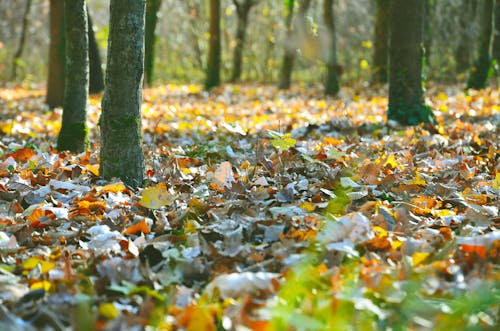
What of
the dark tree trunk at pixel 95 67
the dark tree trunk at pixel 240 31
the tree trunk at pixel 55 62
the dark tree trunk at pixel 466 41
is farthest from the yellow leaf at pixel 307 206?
the dark tree trunk at pixel 240 31

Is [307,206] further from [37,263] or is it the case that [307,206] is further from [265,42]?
[265,42]

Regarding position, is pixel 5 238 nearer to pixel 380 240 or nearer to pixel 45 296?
pixel 45 296

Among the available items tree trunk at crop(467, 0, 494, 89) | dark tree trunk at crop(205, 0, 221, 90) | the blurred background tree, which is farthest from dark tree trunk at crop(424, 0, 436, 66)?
dark tree trunk at crop(205, 0, 221, 90)

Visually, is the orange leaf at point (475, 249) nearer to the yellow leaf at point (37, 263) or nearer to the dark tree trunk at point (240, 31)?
the yellow leaf at point (37, 263)

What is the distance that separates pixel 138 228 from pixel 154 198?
0.24m

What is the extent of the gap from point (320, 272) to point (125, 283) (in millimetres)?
826

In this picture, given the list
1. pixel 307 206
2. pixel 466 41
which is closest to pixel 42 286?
pixel 307 206

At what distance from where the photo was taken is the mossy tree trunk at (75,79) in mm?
5586

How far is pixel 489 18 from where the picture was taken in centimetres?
1218

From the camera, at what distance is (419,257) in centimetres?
275

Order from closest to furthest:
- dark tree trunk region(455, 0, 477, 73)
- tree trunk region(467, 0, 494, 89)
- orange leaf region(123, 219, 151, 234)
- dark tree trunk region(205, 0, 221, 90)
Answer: orange leaf region(123, 219, 151, 234) < tree trunk region(467, 0, 494, 89) < dark tree trunk region(205, 0, 221, 90) < dark tree trunk region(455, 0, 477, 73)

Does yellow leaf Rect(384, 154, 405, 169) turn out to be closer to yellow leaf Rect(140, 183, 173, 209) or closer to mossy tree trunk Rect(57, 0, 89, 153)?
yellow leaf Rect(140, 183, 173, 209)

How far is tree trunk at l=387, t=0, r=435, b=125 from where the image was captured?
26.1 ft

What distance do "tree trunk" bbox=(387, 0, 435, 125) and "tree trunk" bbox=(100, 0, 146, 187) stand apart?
4662 mm
